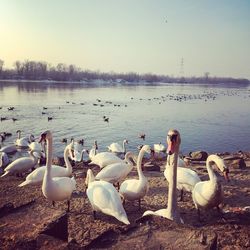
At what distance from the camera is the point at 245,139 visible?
23750mm

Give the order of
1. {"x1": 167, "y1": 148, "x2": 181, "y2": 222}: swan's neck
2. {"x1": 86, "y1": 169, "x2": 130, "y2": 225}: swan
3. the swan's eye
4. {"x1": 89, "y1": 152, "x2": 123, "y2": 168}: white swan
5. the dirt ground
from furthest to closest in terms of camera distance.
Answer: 1. {"x1": 89, "y1": 152, "x2": 123, "y2": 168}: white swan
2. {"x1": 86, "y1": 169, "x2": 130, "y2": 225}: swan
3. {"x1": 167, "y1": 148, "x2": 181, "y2": 222}: swan's neck
4. the swan's eye
5. the dirt ground

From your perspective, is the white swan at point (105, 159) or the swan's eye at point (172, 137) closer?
the swan's eye at point (172, 137)

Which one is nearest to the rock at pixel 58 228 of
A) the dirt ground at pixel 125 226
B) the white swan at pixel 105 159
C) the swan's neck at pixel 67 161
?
the dirt ground at pixel 125 226

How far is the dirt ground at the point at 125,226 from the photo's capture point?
9.77 ft

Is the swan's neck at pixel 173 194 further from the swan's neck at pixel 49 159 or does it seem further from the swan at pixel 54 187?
the swan's neck at pixel 49 159

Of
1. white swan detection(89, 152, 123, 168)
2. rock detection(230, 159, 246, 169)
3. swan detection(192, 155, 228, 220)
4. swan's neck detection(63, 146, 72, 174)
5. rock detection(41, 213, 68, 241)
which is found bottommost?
rock detection(230, 159, 246, 169)

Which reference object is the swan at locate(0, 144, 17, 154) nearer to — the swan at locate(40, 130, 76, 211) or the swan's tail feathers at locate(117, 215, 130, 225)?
the swan at locate(40, 130, 76, 211)

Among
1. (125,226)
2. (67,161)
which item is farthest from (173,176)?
(67,161)

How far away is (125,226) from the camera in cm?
341

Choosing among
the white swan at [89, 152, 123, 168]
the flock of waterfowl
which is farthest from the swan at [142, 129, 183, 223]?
the white swan at [89, 152, 123, 168]

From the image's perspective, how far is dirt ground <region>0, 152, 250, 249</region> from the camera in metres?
2.98

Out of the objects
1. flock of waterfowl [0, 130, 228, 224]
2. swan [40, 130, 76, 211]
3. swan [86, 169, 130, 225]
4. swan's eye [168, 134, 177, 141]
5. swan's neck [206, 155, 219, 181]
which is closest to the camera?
swan's eye [168, 134, 177, 141]

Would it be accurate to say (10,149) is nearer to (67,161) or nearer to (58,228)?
(67,161)

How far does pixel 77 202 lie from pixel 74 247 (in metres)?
5.45
